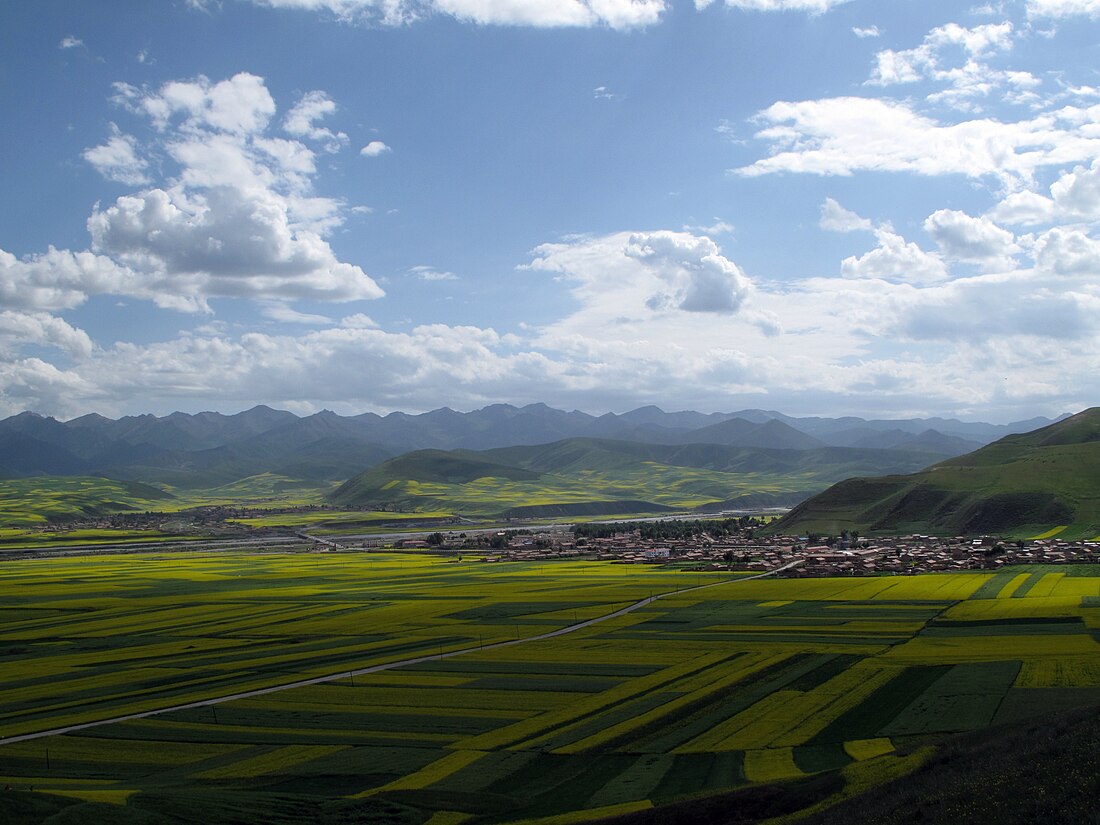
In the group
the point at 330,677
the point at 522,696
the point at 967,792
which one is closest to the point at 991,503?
the point at 522,696

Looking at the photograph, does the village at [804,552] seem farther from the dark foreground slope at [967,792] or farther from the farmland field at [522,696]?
the dark foreground slope at [967,792]

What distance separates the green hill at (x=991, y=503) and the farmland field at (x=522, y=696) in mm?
67713

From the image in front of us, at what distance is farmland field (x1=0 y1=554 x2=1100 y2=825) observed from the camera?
36656mm

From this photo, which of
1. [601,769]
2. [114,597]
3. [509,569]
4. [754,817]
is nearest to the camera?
[754,817]

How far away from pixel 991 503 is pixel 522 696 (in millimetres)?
143641

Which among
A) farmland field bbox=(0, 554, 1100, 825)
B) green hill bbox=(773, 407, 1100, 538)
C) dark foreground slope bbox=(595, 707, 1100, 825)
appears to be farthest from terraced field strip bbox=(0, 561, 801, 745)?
green hill bbox=(773, 407, 1100, 538)

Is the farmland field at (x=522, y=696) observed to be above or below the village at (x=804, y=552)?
above

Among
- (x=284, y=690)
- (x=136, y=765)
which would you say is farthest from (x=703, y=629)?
(x=136, y=765)

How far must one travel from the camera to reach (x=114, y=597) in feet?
357

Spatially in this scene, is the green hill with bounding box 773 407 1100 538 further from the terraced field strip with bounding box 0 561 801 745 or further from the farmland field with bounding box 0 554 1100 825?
the terraced field strip with bounding box 0 561 801 745

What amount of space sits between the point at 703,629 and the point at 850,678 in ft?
68.5

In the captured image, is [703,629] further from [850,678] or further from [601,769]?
[601,769]

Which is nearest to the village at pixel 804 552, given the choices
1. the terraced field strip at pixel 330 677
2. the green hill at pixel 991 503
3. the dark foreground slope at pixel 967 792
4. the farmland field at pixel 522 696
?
the green hill at pixel 991 503

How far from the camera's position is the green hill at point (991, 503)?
15638cm
